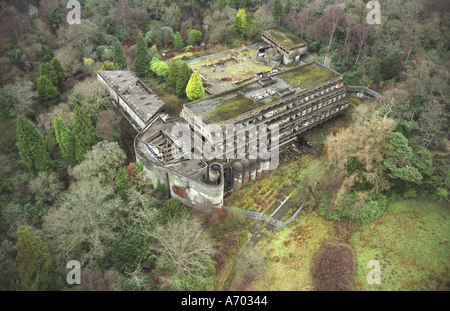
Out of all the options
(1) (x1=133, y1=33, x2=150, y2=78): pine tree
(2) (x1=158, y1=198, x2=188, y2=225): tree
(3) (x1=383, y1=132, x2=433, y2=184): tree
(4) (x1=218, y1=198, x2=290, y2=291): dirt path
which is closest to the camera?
(4) (x1=218, y1=198, x2=290, y2=291): dirt path

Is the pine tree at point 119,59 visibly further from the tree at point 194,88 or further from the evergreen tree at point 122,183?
the evergreen tree at point 122,183

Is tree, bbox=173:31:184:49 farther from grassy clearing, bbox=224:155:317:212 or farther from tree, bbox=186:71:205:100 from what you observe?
grassy clearing, bbox=224:155:317:212

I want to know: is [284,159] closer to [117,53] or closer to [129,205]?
[129,205]

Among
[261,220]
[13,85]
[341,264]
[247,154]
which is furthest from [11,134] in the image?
[341,264]

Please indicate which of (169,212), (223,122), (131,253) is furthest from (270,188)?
(131,253)

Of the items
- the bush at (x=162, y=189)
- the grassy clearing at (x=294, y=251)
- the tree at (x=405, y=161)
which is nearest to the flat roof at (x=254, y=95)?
the bush at (x=162, y=189)

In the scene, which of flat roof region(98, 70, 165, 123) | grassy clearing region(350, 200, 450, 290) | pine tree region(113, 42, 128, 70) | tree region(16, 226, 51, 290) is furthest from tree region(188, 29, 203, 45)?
tree region(16, 226, 51, 290)
